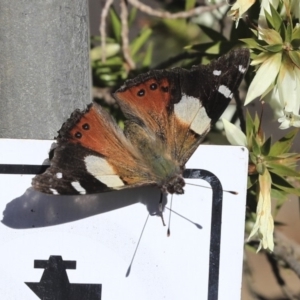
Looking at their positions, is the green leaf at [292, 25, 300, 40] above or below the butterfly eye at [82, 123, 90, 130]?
above

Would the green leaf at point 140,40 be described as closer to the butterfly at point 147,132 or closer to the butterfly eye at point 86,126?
the butterfly at point 147,132

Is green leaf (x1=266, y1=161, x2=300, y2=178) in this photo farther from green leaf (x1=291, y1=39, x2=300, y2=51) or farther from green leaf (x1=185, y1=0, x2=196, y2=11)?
green leaf (x1=185, y1=0, x2=196, y2=11)

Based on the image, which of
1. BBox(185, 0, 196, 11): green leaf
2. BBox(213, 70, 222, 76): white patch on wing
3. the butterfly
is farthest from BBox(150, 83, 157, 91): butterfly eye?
BBox(185, 0, 196, 11): green leaf

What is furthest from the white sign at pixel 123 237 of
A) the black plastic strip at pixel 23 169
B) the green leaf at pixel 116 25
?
the green leaf at pixel 116 25

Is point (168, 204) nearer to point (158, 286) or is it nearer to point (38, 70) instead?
point (158, 286)

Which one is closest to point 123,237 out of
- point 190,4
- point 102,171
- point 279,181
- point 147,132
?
point 102,171

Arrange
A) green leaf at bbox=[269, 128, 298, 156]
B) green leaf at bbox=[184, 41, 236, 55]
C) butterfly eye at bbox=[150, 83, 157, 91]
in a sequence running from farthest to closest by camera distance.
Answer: green leaf at bbox=[184, 41, 236, 55]
green leaf at bbox=[269, 128, 298, 156]
butterfly eye at bbox=[150, 83, 157, 91]
